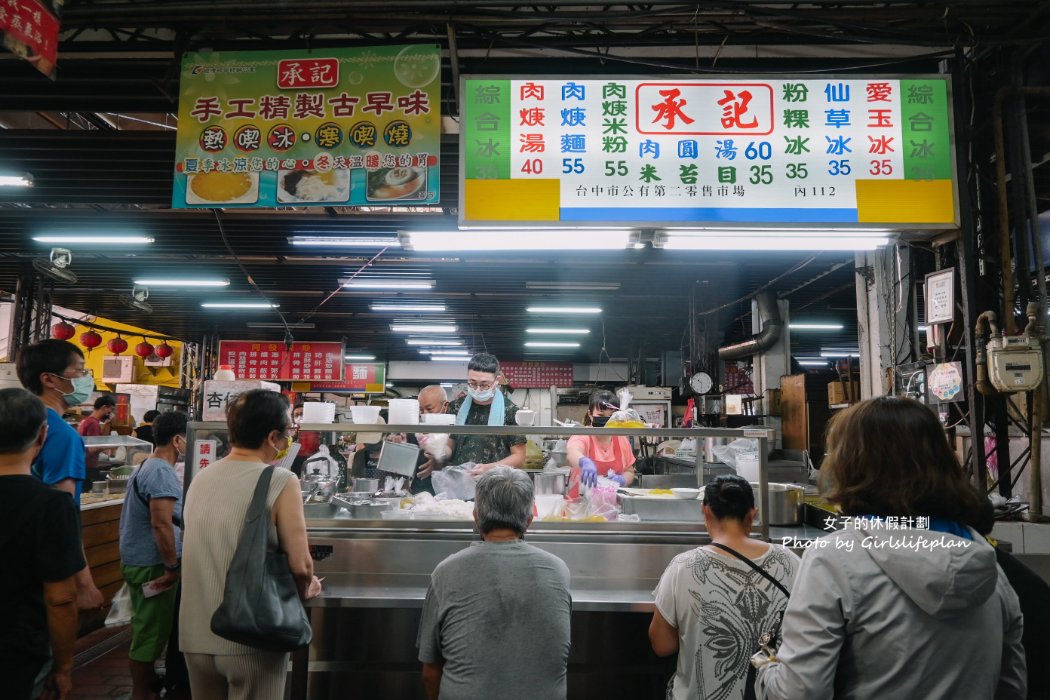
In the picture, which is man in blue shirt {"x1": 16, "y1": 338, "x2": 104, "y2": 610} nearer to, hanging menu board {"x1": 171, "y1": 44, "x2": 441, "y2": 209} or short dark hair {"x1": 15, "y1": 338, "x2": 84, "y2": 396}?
short dark hair {"x1": 15, "y1": 338, "x2": 84, "y2": 396}

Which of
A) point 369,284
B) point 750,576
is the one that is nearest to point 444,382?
point 369,284

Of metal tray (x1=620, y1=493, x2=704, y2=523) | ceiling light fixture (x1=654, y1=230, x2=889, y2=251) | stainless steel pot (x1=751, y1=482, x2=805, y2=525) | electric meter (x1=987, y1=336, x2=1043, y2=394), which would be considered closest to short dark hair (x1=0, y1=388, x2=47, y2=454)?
metal tray (x1=620, y1=493, x2=704, y2=523)

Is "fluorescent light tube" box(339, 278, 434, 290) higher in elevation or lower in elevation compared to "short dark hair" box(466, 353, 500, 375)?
higher

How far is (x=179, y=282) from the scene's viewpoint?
1070 cm

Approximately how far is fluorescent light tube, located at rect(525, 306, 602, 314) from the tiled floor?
8.82 m

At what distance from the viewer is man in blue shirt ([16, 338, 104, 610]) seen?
3006 mm

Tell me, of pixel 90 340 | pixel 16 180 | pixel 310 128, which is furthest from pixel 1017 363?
pixel 90 340

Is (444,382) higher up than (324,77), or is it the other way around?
(324,77)

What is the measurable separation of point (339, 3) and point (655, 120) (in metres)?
2.12

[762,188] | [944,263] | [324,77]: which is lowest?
[944,263]

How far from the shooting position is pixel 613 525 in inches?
133

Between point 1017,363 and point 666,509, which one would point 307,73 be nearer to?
point 666,509

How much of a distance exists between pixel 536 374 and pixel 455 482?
48.3 feet

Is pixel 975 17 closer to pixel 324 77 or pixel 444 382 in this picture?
pixel 324 77
